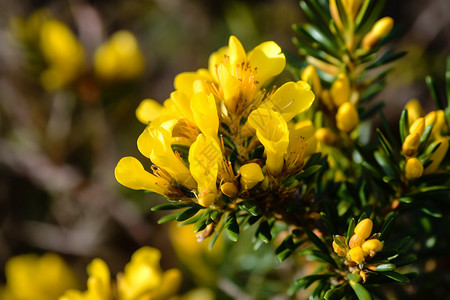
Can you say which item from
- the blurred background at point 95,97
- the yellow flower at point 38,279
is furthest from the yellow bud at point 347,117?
the yellow flower at point 38,279

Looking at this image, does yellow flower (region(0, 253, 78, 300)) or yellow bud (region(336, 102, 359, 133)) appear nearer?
yellow bud (region(336, 102, 359, 133))

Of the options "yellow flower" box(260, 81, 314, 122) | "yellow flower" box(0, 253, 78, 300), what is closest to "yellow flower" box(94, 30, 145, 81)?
"yellow flower" box(0, 253, 78, 300)

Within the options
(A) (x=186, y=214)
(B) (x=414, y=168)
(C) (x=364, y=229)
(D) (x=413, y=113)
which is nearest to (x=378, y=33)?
(D) (x=413, y=113)

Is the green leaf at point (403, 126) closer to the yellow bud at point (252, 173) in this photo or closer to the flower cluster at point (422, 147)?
the flower cluster at point (422, 147)

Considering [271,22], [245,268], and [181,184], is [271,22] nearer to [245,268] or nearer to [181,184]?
[245,268]

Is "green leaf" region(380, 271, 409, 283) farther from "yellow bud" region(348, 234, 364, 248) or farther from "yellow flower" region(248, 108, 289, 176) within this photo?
"yellow flower" region(248, 108, 289, 176)
